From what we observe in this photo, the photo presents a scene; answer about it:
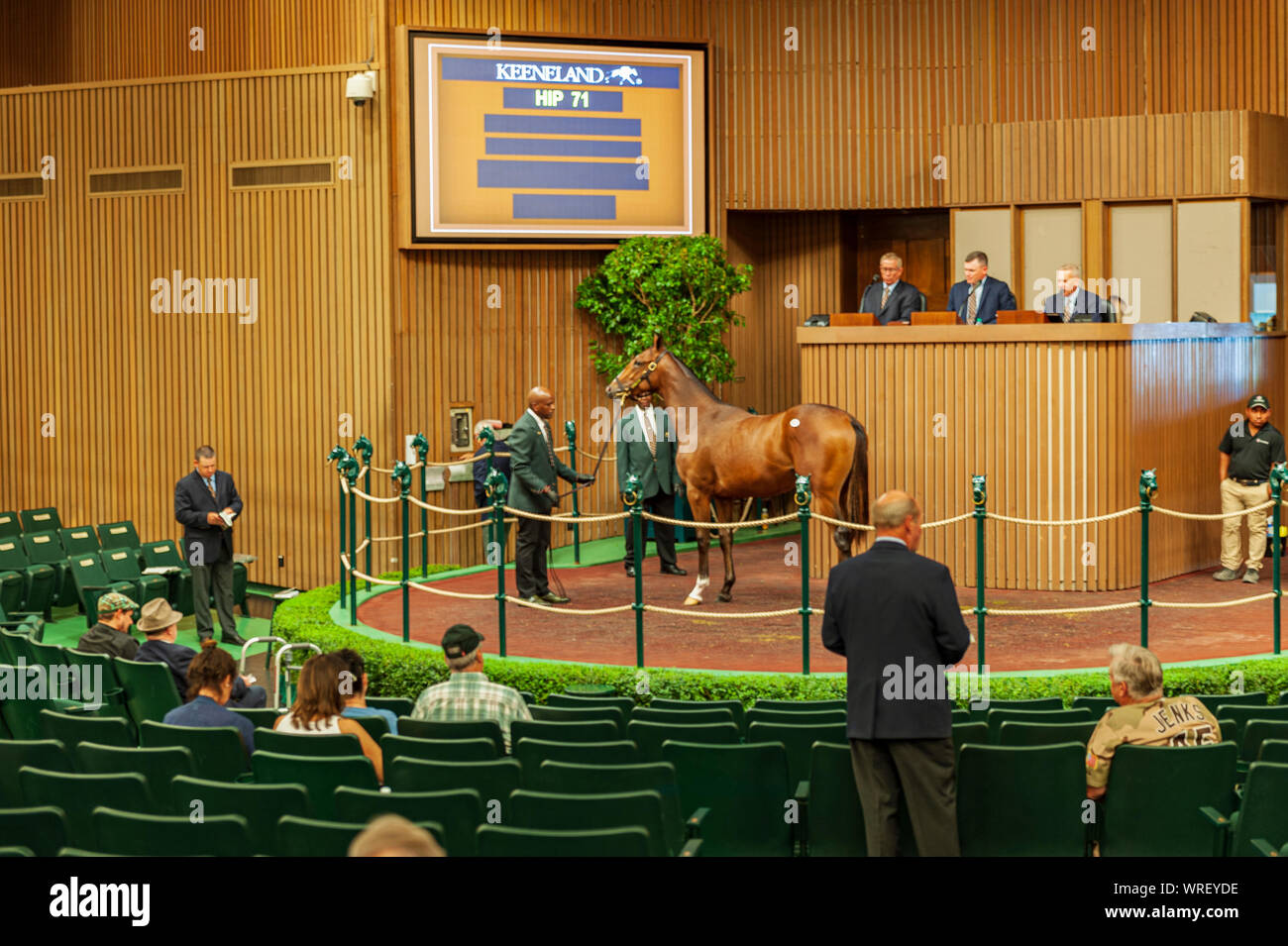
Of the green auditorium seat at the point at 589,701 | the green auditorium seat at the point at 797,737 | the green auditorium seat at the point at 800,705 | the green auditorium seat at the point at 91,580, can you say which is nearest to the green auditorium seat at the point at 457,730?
the green auditorium seat at the point at 797,737

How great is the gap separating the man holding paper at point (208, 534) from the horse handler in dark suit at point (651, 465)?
141 inches

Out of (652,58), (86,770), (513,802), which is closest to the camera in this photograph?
(513,802)

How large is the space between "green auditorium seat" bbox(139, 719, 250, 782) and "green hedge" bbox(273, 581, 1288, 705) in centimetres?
361

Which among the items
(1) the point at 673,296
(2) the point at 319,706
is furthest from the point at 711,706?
(1) the point at 673,296

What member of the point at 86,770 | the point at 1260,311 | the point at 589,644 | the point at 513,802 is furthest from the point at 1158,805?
the point at 1260,311

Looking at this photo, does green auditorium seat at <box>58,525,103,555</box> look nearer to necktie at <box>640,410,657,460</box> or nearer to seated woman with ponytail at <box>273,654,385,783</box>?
necktie at <box>640,410,657,460</box>

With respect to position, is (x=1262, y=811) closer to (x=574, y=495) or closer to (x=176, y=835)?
(x=176, y=835)

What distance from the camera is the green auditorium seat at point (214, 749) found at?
5.93m

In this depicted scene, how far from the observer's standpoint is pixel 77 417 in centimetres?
1711

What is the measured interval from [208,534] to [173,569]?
1509mm

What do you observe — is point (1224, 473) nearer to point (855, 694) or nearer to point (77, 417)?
point (855, 694)

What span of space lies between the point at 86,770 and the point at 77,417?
483 inches

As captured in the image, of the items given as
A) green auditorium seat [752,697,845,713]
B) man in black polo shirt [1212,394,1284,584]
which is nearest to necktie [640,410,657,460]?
man in black polo shirt [1212,394,1284,584]

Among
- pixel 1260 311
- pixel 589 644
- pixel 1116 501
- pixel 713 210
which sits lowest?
pixel 589 644
